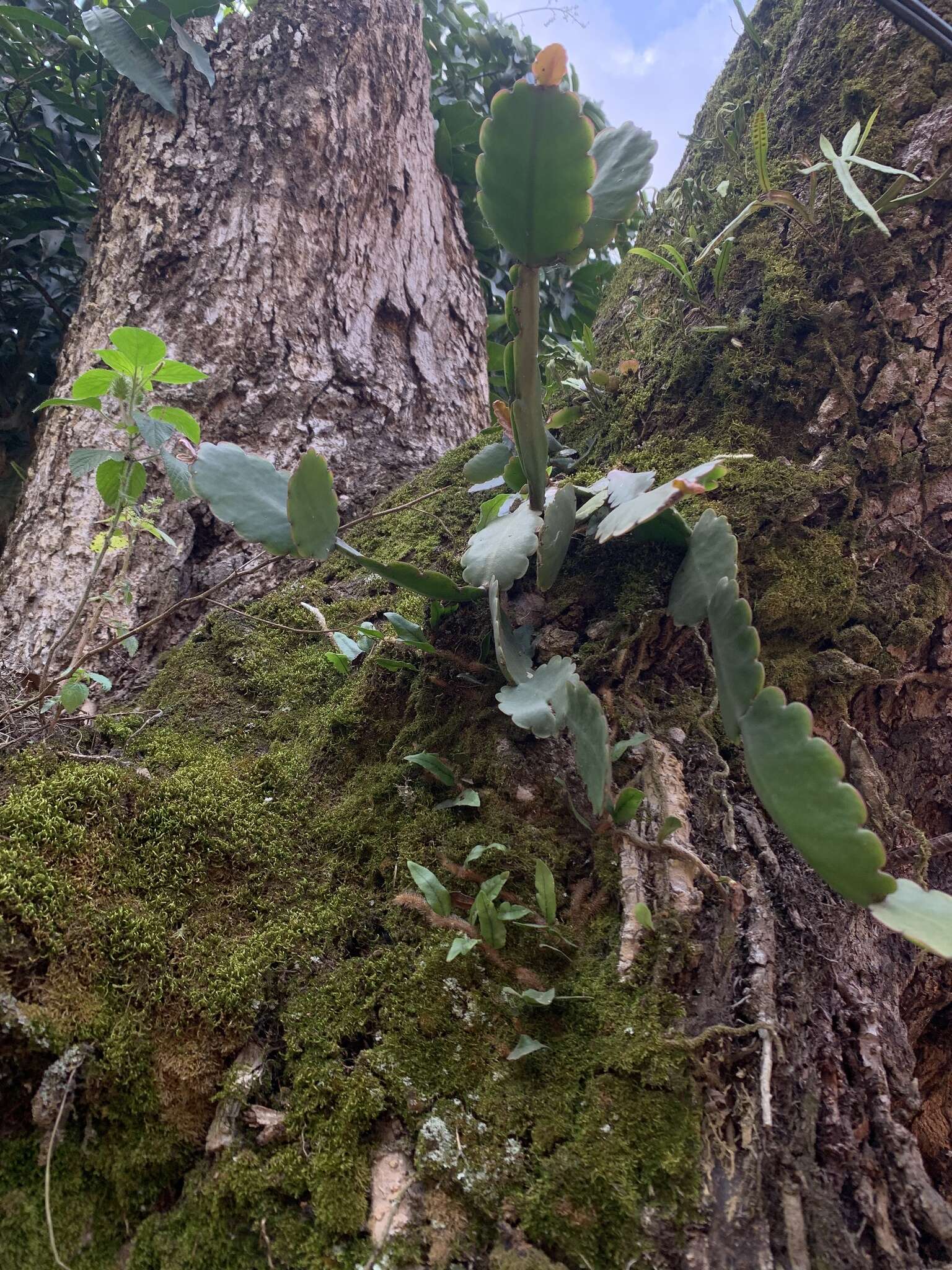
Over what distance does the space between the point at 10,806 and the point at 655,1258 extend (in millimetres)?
784

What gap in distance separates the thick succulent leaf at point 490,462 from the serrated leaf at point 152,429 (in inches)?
17.8

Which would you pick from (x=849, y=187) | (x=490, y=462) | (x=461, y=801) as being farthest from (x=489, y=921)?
(x=849, y=187)

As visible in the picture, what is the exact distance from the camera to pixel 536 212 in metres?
0.83

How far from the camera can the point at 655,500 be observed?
2.67 ft

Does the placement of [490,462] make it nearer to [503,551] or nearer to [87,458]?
[503,551]

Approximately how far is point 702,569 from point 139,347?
2.46ft

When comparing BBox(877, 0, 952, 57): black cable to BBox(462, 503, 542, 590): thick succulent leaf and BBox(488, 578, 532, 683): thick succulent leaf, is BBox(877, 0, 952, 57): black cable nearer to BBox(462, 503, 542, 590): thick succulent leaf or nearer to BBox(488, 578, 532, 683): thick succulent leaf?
BBox(462, 503, 542, 590): thick succulent leaf

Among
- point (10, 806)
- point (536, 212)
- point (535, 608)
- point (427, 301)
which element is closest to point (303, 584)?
point (535, 608)

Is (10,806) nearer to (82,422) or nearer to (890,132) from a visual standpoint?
(82,422)

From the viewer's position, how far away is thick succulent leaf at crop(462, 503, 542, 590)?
88cm

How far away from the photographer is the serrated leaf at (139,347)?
0.92m

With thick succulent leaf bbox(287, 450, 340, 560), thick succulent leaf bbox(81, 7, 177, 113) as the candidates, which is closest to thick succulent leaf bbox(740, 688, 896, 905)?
Answer: thick succulent leaf bbox(287, 450, 340, 560)

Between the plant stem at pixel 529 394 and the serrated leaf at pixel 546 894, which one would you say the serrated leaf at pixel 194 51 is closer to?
the plant stem at pixel 529 394

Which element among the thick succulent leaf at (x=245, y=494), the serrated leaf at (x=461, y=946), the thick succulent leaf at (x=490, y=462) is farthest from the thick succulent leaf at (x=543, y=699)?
the thick succulent leaf at (x=490, y=462)
